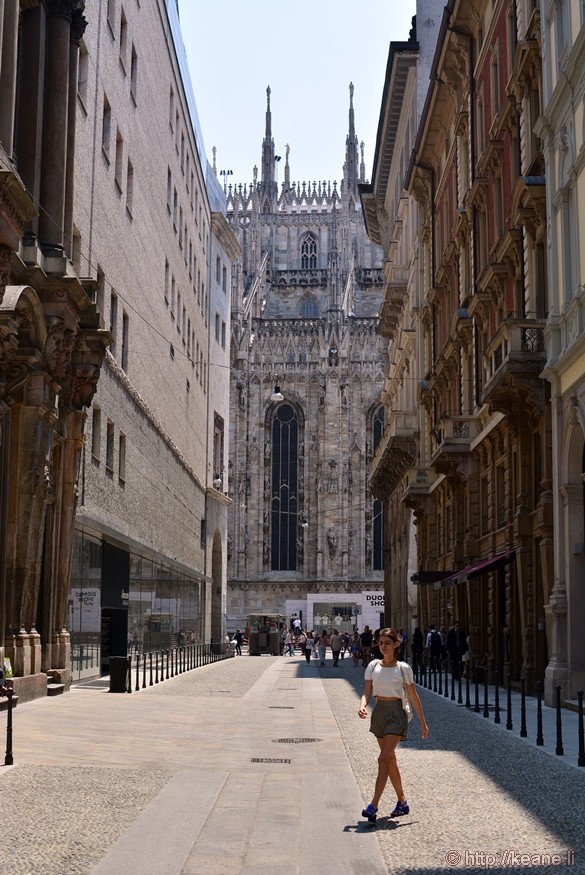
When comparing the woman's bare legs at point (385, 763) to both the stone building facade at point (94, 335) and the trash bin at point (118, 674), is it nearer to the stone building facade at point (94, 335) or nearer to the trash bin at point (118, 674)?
the stone building facade at point (94, 335)

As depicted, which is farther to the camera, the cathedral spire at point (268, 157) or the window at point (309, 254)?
the cathedral spire at point (268, 157)

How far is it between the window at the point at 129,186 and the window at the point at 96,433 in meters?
7.87

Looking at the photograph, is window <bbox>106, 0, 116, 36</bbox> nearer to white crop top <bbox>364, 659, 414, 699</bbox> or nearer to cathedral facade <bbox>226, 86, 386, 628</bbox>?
white crop top <bbox>364, 659, 414, 699</bbox>

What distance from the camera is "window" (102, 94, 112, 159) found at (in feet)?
102

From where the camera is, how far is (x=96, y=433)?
29.4 meters

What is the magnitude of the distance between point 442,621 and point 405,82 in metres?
24.7

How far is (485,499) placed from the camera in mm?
33281

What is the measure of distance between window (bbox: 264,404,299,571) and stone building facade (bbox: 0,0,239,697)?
4863cm

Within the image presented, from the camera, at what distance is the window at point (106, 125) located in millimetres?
31000

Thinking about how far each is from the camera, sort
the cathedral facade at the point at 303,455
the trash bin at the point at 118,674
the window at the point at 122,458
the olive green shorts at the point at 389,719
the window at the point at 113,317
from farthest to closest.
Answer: the cathedral facade at the point at 303,455 → the window at the point at 122,458 → the window at the point at 113,317 → the trash bin at the point at 118,674 → the olive green shorts at the point at 389,719

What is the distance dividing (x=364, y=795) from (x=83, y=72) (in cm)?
2141

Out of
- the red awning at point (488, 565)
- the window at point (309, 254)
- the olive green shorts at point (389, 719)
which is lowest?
the olive green shorts at point (389, 719)

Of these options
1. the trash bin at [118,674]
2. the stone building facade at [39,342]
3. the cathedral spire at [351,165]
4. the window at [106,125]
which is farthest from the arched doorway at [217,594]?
the cathedral spire at [351,165]

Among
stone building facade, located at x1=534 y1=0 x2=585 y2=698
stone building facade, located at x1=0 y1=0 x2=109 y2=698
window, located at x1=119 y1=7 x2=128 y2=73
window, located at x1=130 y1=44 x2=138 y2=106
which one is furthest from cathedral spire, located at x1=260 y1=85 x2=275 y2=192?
stone building facade, located at x1=534 y1=0 x2=585 y2=698
